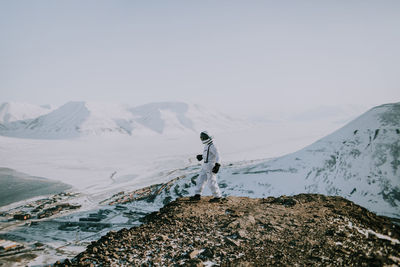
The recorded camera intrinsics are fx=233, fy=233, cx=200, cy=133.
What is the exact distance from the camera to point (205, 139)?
265 inches

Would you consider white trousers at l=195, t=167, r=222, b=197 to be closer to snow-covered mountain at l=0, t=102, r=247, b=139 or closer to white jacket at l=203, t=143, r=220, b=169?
white jacket at l=203, t=143, r=220, b=169

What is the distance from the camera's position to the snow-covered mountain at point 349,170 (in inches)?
598

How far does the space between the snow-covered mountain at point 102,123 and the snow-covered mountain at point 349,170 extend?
319 feet

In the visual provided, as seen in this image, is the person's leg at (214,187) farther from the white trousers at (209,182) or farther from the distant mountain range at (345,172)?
the distant mountain range at (345,172)

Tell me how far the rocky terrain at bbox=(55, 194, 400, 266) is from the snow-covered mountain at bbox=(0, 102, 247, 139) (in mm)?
106878

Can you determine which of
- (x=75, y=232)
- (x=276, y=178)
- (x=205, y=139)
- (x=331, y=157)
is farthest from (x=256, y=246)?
(x=331, y=157)

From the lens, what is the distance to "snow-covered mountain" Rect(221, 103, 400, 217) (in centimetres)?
1519

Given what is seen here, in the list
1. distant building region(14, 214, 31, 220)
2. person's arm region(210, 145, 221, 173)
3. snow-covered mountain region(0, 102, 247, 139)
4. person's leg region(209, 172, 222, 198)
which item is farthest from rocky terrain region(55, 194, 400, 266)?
snow-covered mountain region(0, 102, 247, 139)

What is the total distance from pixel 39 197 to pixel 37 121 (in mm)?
131600

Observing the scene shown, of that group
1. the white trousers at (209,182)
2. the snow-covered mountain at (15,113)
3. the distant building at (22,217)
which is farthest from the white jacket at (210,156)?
the snow-covered mountain at (15,113)

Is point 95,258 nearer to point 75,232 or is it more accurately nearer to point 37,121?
point 75,232

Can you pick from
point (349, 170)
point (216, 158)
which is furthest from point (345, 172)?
point (216, 158)

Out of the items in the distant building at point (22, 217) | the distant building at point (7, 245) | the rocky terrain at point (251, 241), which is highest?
the rocky terrain at point (251, 241)

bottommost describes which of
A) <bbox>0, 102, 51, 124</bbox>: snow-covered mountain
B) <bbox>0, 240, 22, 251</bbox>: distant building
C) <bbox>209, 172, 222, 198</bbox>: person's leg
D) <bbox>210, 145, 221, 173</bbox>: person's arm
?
<bbox>0, 240, 22, 251</bbox>: distant building
